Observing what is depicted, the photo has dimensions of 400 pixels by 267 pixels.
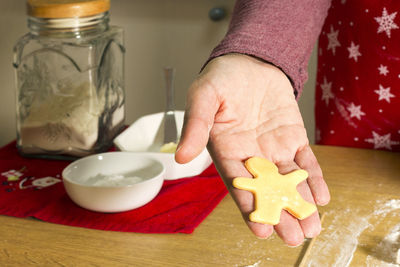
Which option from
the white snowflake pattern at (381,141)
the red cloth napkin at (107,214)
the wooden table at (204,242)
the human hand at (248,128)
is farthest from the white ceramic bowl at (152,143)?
the white snowflake pattern at (381,141)

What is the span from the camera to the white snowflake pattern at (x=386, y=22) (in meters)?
1.17

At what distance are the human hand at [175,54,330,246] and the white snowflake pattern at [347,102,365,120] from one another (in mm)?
332

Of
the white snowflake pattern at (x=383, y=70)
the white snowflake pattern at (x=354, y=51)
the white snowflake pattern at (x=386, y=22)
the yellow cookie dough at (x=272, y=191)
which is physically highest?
the white snowflake pattern at (x=386, y=22)

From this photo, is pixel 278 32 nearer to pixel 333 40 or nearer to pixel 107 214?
pixel 333 40

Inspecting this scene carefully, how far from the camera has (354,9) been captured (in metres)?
1.21

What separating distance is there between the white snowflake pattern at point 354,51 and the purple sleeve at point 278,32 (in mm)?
118

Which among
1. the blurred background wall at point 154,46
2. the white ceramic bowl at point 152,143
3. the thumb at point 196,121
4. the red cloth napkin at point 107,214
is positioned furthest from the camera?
the blurred background wall at point 154,46

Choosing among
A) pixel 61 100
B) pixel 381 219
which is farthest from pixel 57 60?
pixel 381 219

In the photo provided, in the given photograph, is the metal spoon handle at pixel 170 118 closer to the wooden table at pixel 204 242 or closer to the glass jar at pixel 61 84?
the glass jar at pixel 61 84

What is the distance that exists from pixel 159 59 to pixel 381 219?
4.71ft

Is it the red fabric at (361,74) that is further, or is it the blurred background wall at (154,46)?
the blurred background wall at (154,46)

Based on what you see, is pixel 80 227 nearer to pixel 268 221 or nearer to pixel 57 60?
pixel 268 221

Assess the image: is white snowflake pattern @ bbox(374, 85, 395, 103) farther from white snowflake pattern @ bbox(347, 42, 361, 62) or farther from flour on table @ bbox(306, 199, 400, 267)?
flour on table @ bbox(306, 199, 400, 267)

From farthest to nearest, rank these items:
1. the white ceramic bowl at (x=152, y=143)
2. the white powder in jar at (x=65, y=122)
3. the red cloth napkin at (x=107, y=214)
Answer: the white powder in jar at (x=65, y=122) → the white ceramic bowl at (x=152, y=143) → the red cloth napkin at (x=107, y=214)
